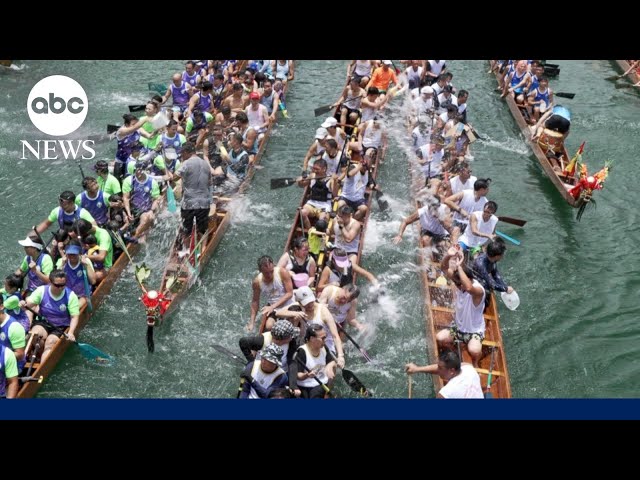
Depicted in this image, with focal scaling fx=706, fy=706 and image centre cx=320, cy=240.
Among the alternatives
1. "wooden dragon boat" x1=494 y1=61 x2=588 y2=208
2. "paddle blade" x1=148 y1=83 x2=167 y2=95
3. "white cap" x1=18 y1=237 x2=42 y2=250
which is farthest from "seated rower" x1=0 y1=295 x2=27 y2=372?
"paddle blade" x1=148 y1=83 x2=167 y2=95

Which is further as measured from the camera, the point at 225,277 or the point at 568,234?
the point at 568,234

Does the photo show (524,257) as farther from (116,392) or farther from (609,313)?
(116,392)

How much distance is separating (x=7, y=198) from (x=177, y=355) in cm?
571

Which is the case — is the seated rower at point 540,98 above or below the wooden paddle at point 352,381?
below

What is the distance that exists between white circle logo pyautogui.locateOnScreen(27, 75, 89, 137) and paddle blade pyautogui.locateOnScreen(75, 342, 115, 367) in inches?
195

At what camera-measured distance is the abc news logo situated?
12.4 metres

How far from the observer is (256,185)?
13500mm

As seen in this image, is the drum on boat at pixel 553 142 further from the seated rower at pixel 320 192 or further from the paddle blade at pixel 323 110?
the seated rower at pixel 320 192

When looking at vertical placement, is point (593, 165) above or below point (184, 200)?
below

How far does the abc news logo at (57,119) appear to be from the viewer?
12.4m

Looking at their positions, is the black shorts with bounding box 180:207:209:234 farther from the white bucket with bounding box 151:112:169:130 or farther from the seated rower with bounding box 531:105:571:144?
the seated rower with bounding box 531:105:571:144

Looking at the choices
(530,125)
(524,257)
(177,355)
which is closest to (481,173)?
(530,125)

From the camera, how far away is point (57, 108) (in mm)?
11758

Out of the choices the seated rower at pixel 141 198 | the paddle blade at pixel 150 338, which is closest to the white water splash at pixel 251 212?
the seated rower at pixel 141 198
